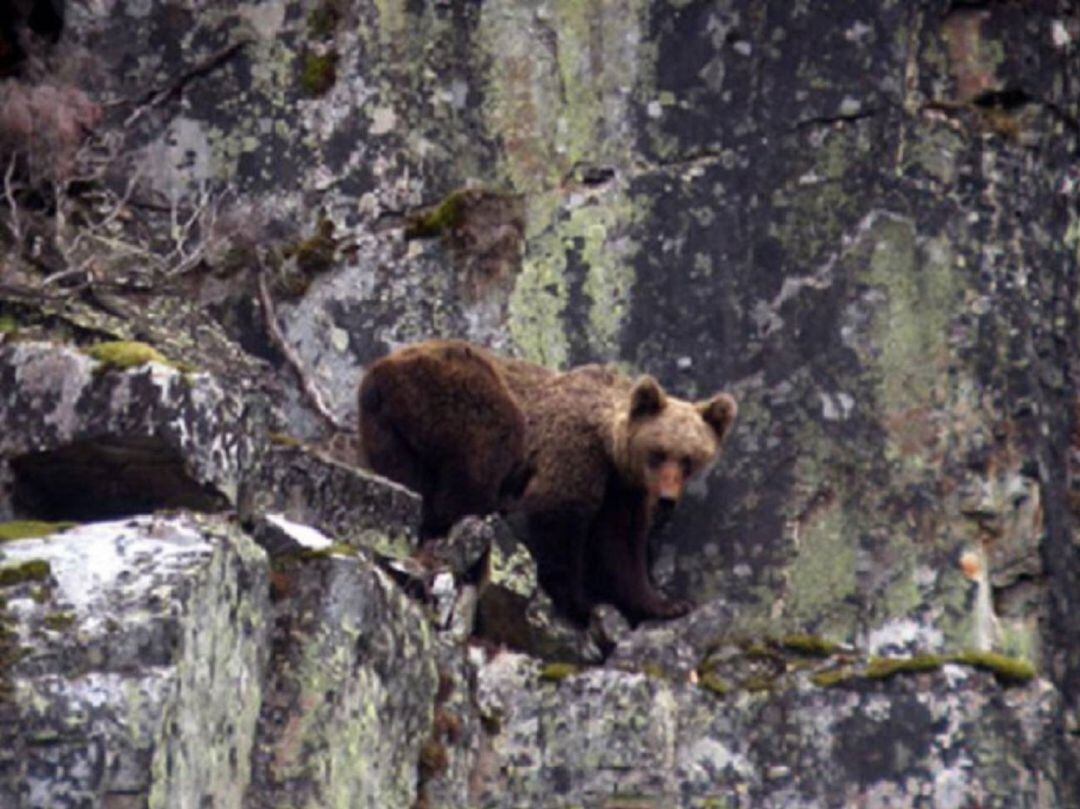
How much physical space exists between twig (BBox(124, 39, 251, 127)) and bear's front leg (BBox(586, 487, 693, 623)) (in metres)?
2.77

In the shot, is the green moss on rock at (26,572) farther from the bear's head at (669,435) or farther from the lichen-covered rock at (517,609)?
the bear's head at (669,435)

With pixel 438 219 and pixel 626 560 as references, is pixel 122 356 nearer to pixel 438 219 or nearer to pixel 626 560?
pixel 626 560

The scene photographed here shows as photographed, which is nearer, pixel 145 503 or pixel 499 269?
pixel 145 503

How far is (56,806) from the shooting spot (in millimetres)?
7945

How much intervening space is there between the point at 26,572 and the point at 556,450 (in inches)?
202

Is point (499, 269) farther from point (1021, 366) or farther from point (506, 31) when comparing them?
point (1021, 366)

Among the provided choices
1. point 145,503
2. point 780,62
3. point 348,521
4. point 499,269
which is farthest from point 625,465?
point 145,503

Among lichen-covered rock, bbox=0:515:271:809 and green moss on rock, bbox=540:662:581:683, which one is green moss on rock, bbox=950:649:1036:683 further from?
lichen-covered rock, bbox=0:515:271:809

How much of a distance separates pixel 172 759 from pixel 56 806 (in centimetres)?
37

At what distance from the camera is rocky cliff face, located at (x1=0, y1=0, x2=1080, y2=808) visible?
1087 centimetres

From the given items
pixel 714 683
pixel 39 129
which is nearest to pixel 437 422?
pixel 714 683

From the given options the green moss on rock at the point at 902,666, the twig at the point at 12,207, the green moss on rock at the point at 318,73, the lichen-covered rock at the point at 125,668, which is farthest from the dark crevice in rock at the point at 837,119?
the lichen-covered rock at the point at 125,668

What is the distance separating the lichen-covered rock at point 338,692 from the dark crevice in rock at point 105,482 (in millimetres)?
412

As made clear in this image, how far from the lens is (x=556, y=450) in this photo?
13312mm
